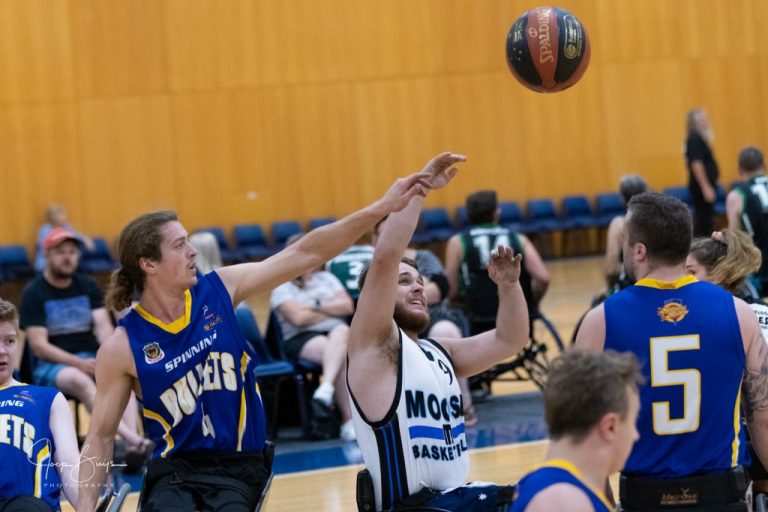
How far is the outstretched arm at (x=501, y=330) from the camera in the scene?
3.38 metres

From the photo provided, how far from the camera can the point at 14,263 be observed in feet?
43.8

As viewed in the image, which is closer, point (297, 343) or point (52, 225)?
point (297, 343)

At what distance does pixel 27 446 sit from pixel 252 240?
35.0 feet

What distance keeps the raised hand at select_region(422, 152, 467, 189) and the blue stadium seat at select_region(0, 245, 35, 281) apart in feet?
35.4

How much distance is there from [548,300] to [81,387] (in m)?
6.78

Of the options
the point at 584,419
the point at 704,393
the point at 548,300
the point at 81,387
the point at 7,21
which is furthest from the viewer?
the point at 7,21

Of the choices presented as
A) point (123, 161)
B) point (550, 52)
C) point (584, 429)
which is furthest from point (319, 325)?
point (123, 161)

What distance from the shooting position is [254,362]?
3.69 meters

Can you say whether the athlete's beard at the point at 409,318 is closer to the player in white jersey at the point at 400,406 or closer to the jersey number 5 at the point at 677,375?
the player in white jersey at the point at 400,406

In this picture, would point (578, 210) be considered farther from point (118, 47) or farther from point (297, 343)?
point (297, 343)

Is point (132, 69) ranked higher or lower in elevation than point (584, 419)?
higher

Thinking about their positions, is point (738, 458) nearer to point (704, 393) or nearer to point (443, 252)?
point (704, 393)

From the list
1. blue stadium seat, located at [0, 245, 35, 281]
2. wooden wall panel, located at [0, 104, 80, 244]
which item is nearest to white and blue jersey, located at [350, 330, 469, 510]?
blue stadium seat, located at [0, 245, 35, 281]

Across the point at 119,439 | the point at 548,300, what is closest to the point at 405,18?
the point at 548,300
